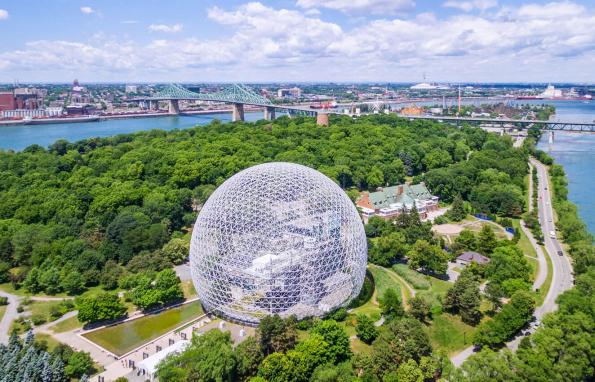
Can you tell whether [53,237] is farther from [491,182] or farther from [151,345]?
[491,182]

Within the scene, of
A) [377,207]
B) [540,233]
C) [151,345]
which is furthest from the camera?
[377,207]

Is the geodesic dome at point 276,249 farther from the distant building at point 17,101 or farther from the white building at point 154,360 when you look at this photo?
the distant building at point 17,101

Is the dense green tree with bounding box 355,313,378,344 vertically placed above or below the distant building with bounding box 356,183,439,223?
below

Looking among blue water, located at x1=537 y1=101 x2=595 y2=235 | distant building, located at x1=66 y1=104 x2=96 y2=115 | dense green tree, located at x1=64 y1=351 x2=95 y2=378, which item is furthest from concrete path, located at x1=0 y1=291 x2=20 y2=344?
distant building, located at x1=66 y1=104 x2=96 y2=115

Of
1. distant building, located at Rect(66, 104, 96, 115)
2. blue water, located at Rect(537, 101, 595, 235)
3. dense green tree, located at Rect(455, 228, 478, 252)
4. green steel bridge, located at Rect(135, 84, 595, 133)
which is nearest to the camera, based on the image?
dense green tree, located at Rect(455, 228, 478, 252)

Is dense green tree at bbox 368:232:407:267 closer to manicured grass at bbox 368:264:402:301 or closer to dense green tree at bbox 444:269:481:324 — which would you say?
manicured grass at bbox 368:264:402:301

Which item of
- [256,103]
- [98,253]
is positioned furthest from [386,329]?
[256,103]
